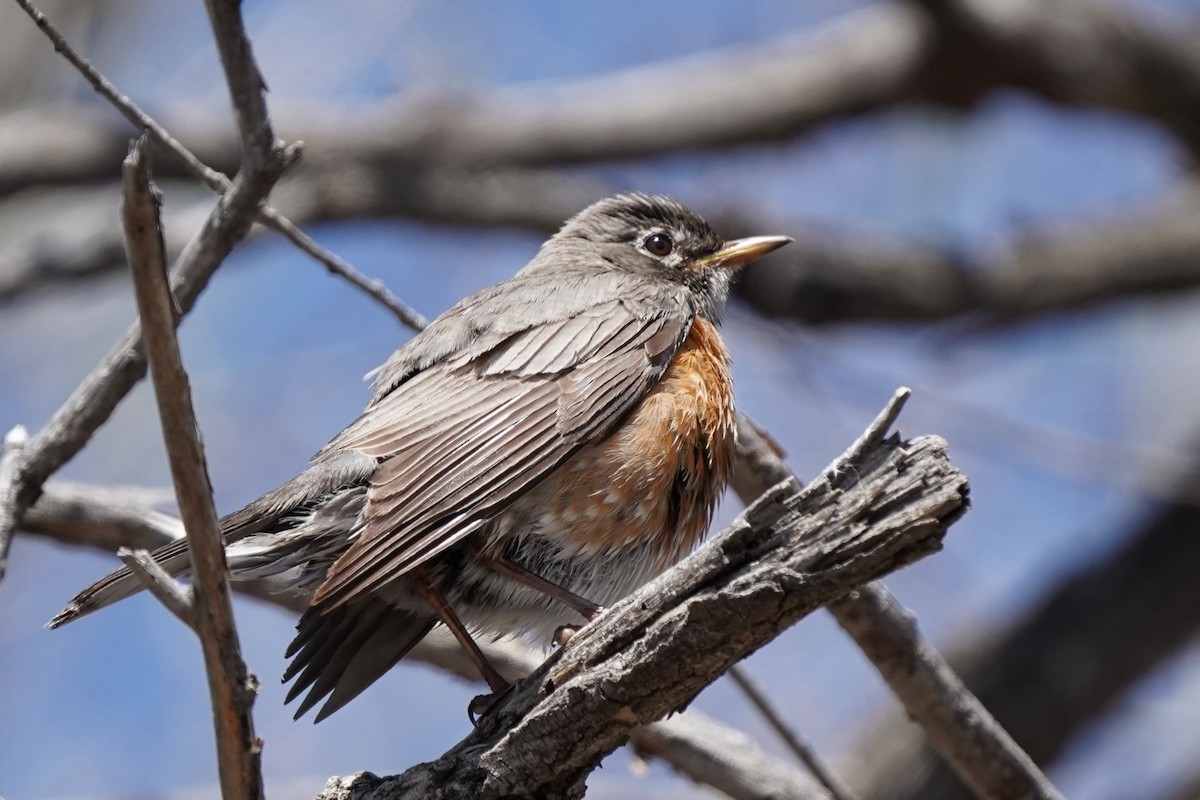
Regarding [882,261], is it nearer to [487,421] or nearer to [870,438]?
[487,421]

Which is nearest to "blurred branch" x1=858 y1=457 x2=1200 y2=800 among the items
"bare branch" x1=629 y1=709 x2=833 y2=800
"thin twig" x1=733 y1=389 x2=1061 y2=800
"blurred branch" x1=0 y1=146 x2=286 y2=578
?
"bare branch" x1=629 y1=709 x2=833 y2=800

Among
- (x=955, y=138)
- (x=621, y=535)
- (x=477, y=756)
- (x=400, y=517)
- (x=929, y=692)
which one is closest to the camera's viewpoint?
(x=477, y=756)

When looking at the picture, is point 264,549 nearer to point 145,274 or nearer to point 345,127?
point 145,274

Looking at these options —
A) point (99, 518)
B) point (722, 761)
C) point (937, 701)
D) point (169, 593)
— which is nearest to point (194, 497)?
point (169, 593)

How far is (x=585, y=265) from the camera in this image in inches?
223

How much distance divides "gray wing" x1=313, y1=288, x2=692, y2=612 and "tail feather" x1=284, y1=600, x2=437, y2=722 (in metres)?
0.59

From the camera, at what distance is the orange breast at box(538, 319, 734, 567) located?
4.16 m

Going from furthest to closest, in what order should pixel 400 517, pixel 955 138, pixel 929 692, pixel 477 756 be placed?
1. pixel 955 138
2. pixel 929 692
3. pixel 400 517
4. pixel 477 756

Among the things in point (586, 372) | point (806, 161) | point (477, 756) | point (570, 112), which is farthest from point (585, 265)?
point (806, 161)

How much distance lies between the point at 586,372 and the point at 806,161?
17.2 ft

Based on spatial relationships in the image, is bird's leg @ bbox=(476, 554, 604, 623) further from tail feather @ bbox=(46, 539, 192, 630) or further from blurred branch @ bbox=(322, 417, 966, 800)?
tail feather @ bbox=(46, 539, 192, 630)

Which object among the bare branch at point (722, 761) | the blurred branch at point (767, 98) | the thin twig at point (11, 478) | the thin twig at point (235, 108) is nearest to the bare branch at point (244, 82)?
the thin twig at point (235, 108)

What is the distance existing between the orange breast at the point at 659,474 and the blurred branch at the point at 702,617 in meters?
0.87

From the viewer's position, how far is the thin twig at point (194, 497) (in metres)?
2.22
